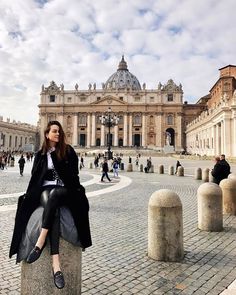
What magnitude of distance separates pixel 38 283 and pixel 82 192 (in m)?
0.95

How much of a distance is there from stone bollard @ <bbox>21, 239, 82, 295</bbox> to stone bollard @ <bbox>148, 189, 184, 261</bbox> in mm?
2015

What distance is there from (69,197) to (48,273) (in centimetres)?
74

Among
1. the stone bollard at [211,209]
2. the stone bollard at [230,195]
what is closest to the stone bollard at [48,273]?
the stone bollard at [211,209]

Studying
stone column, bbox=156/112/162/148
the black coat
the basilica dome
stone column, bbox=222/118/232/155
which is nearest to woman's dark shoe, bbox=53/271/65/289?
the black coat

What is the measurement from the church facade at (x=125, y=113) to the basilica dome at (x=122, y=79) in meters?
18.3

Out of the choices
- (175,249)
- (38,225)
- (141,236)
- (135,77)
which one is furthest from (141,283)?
(135,77)

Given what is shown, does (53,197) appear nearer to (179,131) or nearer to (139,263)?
(139,263)

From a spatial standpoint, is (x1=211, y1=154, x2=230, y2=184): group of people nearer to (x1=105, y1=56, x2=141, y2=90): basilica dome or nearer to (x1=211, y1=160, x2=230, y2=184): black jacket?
(x1=211, y1=160, x2=230, y2=184): black jacket

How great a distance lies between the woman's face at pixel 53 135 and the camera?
312 cm

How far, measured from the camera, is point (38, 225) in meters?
2.78

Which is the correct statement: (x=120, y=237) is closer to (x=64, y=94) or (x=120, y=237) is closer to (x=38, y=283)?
(x=38, y=283)

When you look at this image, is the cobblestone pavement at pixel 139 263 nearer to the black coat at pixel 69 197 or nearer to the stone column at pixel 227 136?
the black coat at pixel 69 197

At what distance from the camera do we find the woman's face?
3.12m

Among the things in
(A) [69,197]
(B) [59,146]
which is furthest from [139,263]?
(B) [59,146]
